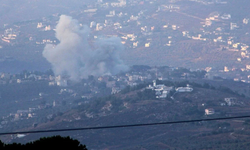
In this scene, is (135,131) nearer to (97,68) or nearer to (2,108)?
(2,108)

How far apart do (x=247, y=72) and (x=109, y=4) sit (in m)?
61.8

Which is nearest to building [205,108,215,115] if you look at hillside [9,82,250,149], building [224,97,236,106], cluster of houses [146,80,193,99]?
hillside [9,82,250,149]

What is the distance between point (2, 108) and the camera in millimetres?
78062

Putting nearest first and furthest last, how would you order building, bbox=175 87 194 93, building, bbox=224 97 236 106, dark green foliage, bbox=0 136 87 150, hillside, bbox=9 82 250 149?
dark green foliage, bbox=0 136 87 150 → hillside, bbox=9 82 250 149 → building, bbox=224 97 236 106 → building, bbox=175 87 194 93

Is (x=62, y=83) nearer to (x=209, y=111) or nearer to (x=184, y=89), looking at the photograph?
(x=184, y=89)

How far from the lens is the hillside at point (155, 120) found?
49000mm

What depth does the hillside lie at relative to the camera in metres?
49.0

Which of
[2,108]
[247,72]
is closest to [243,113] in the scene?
[2,108]

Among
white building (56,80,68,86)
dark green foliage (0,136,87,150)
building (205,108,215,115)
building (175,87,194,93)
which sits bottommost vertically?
dark green foliage (0,136,87,150)

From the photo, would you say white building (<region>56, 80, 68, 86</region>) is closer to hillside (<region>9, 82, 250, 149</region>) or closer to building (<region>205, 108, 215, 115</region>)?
hillside (<region>9, 82, 250, 149</region>)

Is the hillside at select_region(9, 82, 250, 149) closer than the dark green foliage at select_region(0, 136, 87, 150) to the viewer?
No

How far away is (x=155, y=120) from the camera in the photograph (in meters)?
59.4

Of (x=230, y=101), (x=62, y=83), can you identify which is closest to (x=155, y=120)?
(x=230, y=101)

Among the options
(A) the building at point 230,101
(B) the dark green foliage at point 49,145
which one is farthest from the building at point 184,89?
(B) the dark green foliage at point 49,145
